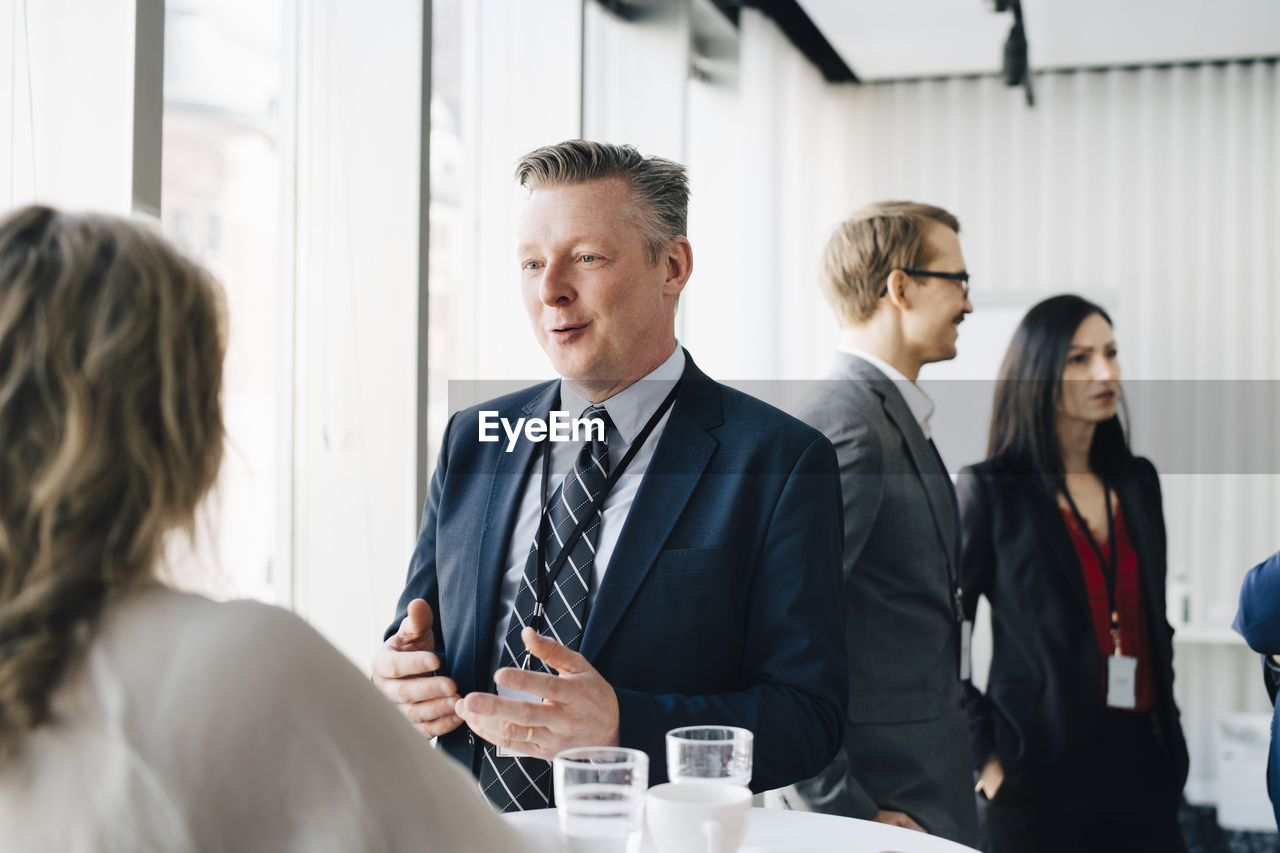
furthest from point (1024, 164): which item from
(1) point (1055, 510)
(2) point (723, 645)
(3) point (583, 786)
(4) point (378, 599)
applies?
(3) point (583, 786)

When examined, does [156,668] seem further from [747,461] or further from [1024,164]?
[1024,164]

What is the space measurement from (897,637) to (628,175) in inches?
41.3

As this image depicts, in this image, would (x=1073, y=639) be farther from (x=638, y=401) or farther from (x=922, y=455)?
(x=638, y=401)

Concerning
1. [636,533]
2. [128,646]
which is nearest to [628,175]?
[636,533]

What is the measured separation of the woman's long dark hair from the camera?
294 cm

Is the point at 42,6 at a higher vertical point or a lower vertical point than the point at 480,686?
higher

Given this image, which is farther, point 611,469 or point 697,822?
point 611,469

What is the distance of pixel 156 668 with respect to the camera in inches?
28.8

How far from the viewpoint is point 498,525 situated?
178 cm

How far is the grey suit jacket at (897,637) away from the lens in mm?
2184

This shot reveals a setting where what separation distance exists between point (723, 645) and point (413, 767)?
2.89 ft

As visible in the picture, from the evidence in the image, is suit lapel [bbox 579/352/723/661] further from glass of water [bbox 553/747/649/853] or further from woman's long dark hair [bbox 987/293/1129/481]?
woman's long dark hair [bbox 987/293/1129/481]

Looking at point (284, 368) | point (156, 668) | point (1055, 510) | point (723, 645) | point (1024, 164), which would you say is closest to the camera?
point (156, 668)

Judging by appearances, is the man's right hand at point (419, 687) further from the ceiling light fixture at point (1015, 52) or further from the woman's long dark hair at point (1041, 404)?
the ceiling light fixture at point (1015, 52)
